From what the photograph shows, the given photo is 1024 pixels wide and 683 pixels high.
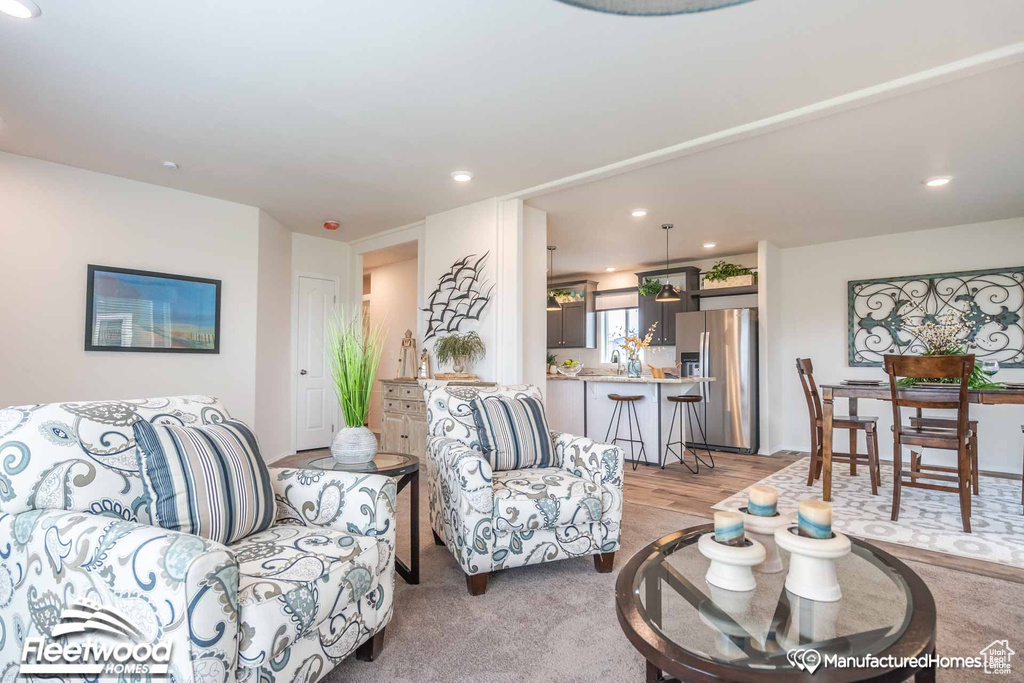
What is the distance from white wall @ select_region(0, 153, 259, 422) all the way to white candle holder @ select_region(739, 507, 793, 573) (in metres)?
4.56

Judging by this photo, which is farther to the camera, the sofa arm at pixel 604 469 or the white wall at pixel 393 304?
the white wall at pixel 393 304

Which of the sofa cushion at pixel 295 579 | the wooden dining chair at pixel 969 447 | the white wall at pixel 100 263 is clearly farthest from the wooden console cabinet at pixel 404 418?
the wooden dining chair at pixel 969 447

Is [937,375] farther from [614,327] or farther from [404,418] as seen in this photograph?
[614,327]

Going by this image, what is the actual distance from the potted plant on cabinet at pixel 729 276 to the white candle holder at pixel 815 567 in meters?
5.57

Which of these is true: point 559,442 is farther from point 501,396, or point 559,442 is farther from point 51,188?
point 51,188

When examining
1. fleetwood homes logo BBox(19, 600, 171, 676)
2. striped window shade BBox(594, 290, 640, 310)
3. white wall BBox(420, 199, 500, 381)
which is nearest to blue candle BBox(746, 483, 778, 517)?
fleetwood homes logo BBox(19, 600, 171, 676)

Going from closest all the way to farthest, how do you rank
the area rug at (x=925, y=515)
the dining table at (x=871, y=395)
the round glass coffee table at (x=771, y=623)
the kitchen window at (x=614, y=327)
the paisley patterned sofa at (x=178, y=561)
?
the round glass coffee table at (x=771, y=623), the paisley patterned sofa at (x=178, y=561), the area rug at (x=925, y=515), the dining table at (x=871, y=395), the kitchen window at (x=614, y=327)

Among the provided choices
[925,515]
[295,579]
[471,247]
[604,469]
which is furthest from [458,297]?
[925,515]

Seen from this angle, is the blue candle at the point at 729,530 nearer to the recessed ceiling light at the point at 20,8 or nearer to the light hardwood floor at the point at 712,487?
the light hardwood floor at the point at 712,487

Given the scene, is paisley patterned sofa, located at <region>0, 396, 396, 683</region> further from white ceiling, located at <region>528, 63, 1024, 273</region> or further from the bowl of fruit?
the bowl of fruit

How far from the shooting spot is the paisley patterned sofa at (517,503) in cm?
224

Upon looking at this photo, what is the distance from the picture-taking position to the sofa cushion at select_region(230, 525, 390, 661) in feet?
4.11

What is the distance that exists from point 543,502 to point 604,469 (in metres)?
0.40

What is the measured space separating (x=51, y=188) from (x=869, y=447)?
21.5 ft
